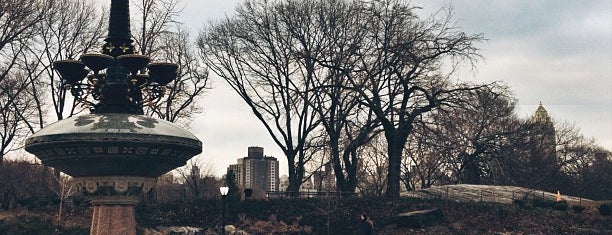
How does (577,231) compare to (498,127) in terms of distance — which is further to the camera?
(498,127)

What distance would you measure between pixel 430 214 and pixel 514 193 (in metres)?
10.1

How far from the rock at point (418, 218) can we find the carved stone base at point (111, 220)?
2173 cm

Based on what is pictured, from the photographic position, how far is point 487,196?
39.4 m

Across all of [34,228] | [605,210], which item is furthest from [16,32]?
[605,210]

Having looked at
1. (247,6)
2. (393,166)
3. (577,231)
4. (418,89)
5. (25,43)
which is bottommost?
(577,231)

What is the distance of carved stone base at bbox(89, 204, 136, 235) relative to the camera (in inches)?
446

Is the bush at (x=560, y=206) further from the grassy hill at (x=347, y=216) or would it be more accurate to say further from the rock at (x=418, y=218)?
the rock at (x=418, y=218)

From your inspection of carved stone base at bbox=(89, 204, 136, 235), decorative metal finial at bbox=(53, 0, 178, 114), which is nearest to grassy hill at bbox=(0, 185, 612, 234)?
decorative metal finial at bbox=(53, 0, 178, 114)

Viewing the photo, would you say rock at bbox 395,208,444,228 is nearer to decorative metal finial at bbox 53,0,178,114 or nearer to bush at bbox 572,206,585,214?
bush at bbox 572,206,585,214

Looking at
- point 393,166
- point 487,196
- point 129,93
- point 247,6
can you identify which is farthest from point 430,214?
point 129,93

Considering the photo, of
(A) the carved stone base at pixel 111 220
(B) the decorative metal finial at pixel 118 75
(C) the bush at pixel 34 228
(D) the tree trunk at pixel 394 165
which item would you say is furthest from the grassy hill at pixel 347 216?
(A) the carved stone base at pixel 111 220

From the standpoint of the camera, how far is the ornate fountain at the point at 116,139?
10586 millimetres

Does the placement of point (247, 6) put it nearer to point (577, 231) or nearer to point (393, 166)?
point (393, 166)

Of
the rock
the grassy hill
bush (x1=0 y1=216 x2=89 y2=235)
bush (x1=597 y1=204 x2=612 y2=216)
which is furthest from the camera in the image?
bush (x1=597 y1=204 x2=612 y2=216)
